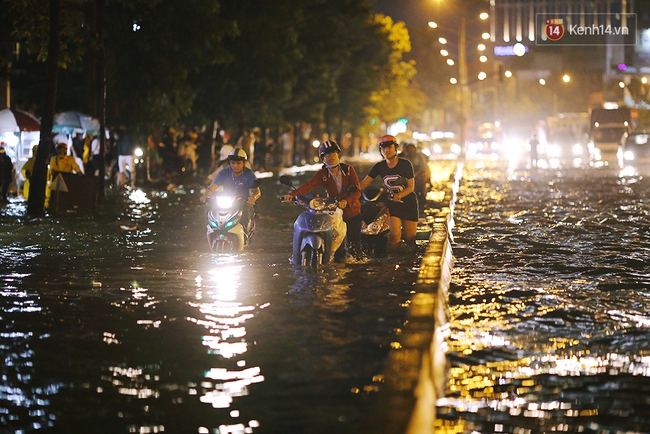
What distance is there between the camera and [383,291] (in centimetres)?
1106

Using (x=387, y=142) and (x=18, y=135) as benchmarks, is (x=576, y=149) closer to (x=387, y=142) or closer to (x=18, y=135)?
(x=18, y=135)

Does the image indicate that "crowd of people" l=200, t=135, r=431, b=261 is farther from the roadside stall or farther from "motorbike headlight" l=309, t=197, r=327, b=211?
the roadside stall

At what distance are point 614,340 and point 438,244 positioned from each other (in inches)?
236

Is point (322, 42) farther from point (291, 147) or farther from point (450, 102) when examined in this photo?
point (450, 102)

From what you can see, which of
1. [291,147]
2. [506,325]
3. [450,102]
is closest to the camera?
[506,325]

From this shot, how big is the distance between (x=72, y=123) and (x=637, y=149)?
35757 mm

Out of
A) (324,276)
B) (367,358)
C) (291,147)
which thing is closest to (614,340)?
(367,358)

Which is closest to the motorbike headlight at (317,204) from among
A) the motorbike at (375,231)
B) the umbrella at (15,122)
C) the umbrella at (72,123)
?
the motorbike at (375,231)

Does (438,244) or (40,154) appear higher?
(40,154)

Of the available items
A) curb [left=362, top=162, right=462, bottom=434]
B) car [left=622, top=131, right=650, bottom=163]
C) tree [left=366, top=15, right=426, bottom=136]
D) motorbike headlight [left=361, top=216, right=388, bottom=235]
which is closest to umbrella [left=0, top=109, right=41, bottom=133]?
motorbike headlight [left=361, top=216, right=388, bottom=235]

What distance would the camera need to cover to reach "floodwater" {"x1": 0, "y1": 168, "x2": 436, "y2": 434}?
625 centimetres

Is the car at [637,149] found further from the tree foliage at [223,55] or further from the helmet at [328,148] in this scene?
the helmet at [328,148]

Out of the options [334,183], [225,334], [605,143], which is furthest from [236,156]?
[605,143]

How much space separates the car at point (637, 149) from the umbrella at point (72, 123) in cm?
3482
